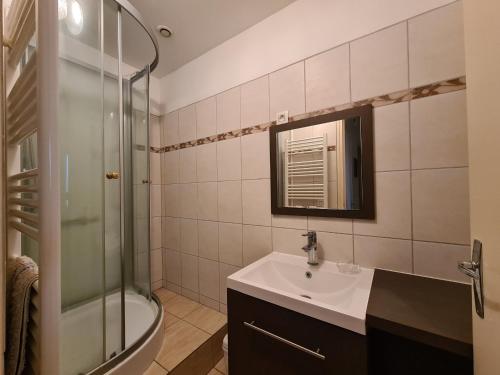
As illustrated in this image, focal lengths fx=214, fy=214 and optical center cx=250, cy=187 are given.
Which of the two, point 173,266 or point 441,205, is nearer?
point 441,205

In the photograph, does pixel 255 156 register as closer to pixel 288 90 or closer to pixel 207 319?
pixel 288 90

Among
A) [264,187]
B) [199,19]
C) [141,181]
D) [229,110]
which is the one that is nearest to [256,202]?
[264,187]

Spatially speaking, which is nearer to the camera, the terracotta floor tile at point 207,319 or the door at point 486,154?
the door at point 486,154

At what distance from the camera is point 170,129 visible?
196 centimetres

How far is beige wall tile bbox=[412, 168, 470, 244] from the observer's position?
0.86 metres

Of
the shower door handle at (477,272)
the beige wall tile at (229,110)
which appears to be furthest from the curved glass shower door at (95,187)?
the shower door handle at (477,272)

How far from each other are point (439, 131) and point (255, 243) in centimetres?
110

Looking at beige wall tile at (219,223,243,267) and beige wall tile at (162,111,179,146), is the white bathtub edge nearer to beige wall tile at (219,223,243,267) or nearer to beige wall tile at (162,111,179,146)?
beige wall tile at (219,223,243,267)

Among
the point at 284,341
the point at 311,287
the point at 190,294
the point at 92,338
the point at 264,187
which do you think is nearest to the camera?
the point at 284,341

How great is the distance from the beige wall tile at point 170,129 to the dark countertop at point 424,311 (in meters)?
1.79

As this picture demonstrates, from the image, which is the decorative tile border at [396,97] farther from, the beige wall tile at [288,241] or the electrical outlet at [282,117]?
the beige wall tile at [288,241]

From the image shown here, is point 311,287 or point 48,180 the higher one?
point 48,180

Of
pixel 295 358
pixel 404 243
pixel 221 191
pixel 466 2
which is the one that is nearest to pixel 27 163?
pixel 221 191

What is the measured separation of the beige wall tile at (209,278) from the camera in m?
1.62
